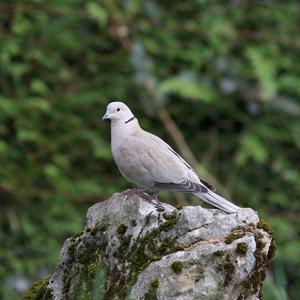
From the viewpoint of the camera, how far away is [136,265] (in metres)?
3.94

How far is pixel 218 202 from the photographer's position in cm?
447

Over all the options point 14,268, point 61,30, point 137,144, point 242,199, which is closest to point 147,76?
point 61,30

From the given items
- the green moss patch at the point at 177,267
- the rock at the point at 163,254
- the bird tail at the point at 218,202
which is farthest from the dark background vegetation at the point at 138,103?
the green moss patch at the point at 177,267

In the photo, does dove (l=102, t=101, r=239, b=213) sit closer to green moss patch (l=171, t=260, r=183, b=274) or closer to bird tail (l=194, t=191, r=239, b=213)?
bird tail (l=194, t=191, r=239, b=213)

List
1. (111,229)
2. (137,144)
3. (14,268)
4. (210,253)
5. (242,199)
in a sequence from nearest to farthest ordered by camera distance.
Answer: (210,253), (111,229), (137,144), (14,268), (242,199)

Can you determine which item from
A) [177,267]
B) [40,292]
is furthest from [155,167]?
[177,267]

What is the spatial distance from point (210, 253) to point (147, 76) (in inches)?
174

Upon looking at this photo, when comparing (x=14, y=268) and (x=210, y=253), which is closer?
(x=210, y=253)

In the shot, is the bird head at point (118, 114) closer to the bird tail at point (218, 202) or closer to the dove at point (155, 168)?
the dove at point (155, 168)

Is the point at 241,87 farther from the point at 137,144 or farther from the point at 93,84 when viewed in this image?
the point at 137,144

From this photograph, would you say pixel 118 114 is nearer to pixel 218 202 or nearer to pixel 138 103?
pixel 218 202

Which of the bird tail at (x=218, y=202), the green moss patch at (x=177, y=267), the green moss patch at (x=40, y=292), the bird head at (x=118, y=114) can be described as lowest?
the green moss patch at (x=40, y=292)

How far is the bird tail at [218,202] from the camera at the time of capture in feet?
14.0

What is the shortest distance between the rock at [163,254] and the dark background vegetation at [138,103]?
356 centimetres
